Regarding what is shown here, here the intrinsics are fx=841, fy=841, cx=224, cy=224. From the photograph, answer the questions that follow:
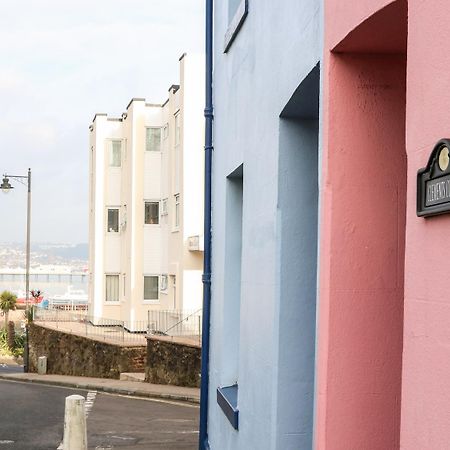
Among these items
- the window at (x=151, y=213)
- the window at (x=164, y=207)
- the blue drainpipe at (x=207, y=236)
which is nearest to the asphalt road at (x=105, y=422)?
the blue drainpipe at (x=207, y=236)

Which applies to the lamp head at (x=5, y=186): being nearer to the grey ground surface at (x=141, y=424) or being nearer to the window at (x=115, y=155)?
the window at (x=115, y=155)

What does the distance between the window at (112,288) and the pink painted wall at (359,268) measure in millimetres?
34010

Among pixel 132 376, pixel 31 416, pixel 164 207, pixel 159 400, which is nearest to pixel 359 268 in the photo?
pixel 31 416

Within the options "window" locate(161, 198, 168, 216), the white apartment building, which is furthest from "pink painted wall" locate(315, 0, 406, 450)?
"window" locate(161, 198, 168, 216)

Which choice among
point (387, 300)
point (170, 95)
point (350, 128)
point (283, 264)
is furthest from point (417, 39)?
point (170, 95)

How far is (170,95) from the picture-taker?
104ft

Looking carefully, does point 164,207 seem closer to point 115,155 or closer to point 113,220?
point 113,220

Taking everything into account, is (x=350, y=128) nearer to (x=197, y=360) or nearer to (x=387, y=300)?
(x=387, y=300)

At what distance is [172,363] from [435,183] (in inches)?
785

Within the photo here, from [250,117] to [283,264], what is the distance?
1607mm

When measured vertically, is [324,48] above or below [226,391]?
above

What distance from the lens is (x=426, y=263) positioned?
8.75 ft

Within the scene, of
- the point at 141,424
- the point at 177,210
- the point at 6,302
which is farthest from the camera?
the point at 6,302

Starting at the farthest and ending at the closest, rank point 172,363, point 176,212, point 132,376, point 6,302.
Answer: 1. point 6,302
2. point 176,212
3. point 132,376
4. point 172,363
